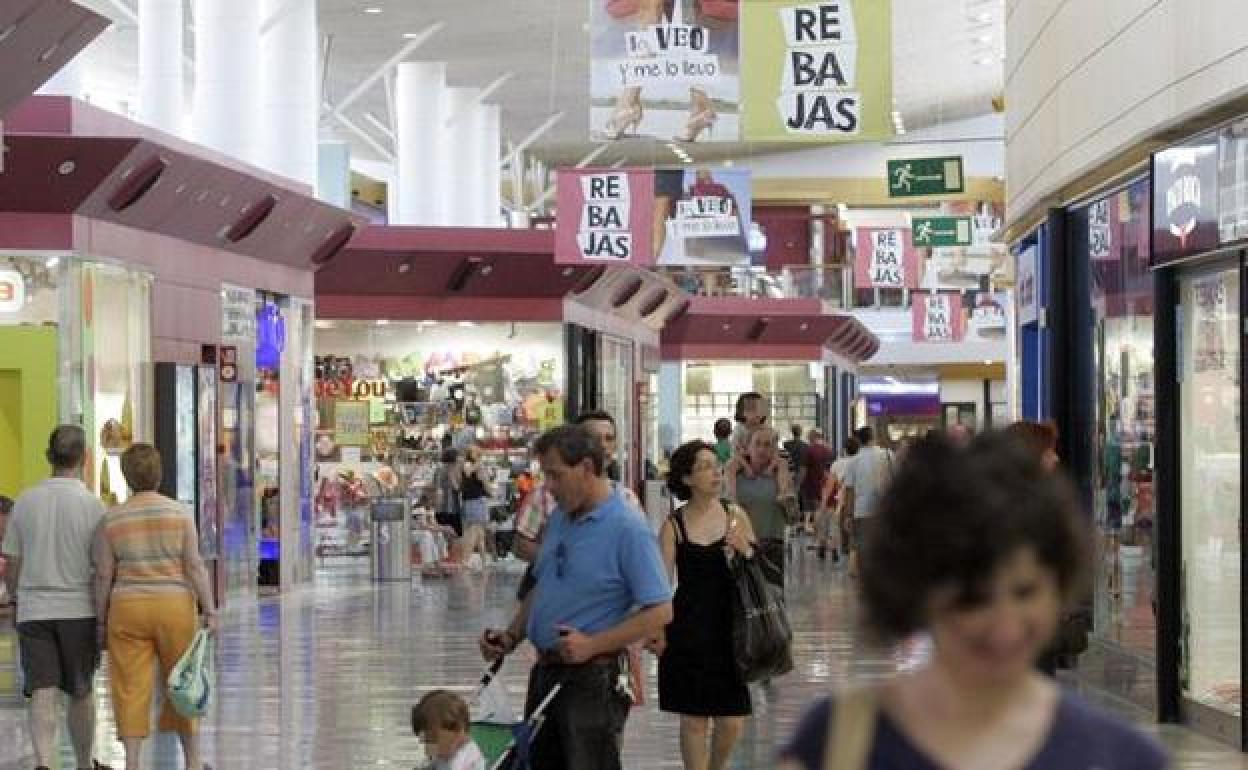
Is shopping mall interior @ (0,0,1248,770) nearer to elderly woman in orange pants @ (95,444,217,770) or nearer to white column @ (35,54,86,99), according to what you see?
white column @ (35,54,86,99)

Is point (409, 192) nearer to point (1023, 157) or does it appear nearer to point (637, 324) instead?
point (637, 324)

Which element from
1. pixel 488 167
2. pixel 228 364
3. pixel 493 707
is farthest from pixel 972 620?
pixel 488 167

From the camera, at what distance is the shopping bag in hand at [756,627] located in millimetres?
10414

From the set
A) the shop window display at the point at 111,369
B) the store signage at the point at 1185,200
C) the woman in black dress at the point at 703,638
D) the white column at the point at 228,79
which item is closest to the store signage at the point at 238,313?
the white column at the point at 228,79

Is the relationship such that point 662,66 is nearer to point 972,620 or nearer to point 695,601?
point 695,601

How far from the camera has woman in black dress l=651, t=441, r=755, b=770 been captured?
34.2 ft

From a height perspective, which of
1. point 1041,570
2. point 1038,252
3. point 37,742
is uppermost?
point 1038,252

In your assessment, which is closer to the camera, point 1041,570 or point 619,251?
point 1041,570

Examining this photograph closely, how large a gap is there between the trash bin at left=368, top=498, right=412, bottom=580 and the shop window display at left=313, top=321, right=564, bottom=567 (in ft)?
9.68

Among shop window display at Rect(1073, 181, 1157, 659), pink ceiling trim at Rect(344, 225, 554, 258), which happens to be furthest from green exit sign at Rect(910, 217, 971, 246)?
shop window display at Rect(1073, 181, 1157, 659)

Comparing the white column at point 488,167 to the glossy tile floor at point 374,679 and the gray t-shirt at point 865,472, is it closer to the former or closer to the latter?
the glossy tile floor at point 374,679

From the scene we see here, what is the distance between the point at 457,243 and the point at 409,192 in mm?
7909

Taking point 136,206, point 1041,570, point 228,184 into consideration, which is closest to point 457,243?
point 228,184

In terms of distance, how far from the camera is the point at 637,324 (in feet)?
155
